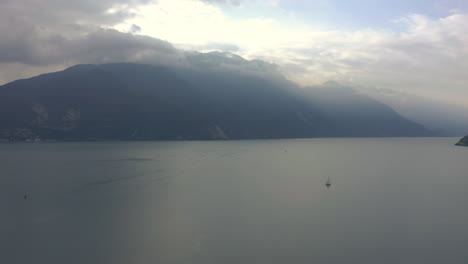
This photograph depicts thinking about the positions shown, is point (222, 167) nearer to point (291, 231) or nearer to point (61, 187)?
point (61, 187)

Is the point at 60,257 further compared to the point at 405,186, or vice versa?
the point at 405,186

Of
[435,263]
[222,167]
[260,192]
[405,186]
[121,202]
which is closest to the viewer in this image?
[435,263]

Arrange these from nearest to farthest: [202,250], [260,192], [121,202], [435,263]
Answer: [435,263], [202,250], [121,202], [260,192]


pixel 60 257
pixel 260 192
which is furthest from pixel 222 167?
pixel 60 257

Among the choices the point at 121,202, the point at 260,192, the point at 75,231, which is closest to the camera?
the point at 75,231

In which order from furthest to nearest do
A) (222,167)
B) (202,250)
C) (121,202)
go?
(222,167)
(121,202)
(202,250)

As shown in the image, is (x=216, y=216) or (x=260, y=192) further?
(x=260, y=192)

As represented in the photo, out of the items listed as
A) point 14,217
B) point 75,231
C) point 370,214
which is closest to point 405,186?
point 370,214

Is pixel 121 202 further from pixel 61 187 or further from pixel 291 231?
pixel 291 231

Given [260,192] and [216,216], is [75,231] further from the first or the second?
[260,192]
